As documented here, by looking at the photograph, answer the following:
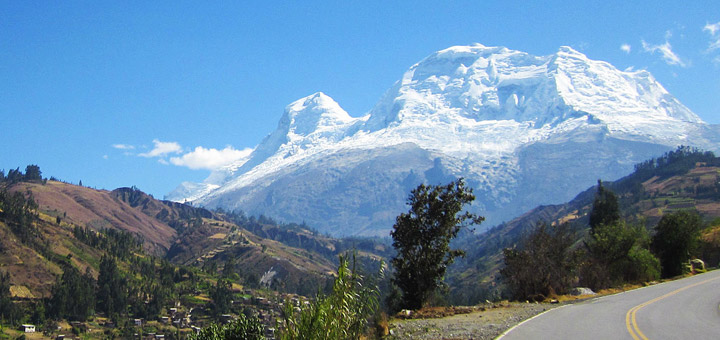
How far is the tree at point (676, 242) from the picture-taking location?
54750mm

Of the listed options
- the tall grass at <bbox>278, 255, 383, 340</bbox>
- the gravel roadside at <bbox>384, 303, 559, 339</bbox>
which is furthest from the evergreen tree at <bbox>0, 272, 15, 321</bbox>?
the tall grass at <bbox>278, 255, 383, 340</bbox>

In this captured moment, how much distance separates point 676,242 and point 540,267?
79.5 feet

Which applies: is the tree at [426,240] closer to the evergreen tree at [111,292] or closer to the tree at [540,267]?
the tree at [540,267]

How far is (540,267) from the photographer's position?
39.4 m

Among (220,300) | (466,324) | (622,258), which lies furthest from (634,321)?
(220,300)

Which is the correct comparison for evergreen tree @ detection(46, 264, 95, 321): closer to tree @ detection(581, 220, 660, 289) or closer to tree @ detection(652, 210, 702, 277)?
tree @ detection(581, 220, 660, 289)

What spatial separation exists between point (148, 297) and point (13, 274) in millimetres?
35255

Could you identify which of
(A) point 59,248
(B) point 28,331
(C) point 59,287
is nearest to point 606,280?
(B) point 28,331

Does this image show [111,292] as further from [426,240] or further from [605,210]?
[426,240]

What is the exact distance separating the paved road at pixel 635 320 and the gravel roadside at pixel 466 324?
1.01 meters

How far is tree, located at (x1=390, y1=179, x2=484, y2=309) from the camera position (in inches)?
1458

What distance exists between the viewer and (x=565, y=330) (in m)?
20.9

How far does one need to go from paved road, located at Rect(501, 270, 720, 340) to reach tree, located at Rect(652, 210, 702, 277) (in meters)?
24.6

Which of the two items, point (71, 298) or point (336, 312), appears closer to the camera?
point (336, 312)
